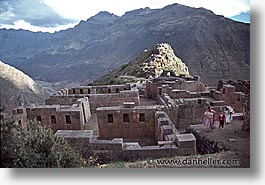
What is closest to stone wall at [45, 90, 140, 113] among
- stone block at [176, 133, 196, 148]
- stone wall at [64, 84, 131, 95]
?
stone wall at [64, 84, 131, 95]

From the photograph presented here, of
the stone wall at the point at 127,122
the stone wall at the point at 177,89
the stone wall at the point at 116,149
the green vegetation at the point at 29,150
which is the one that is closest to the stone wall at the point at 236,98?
the stone wall at the point at 116,149

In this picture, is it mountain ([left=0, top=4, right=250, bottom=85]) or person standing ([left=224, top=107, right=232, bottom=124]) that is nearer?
mountain ([left=0, top=4, right=250, bottom=85])

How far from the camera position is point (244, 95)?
5672mm

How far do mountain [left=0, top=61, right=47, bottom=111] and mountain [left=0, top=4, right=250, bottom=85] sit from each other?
0.51ft

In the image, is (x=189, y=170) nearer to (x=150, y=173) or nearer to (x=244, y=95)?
(x=150, y=173)

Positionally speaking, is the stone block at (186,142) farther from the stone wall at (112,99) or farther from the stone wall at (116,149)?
the stone wall at (112,99)

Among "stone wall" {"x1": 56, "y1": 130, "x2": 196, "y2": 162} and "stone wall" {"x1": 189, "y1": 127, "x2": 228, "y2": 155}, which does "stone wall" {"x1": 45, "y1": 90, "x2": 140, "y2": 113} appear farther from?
"stone wall" {"x1": 189, "y1": 127, "x2": 228, "y2": 155}

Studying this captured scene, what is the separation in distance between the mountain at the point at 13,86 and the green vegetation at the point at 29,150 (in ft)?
1.50

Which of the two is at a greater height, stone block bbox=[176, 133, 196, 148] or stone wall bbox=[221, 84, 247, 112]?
stone wall bbox=[221, 84, 247, 112]

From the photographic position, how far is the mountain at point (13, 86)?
531 centimetres

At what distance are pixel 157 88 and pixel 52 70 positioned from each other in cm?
567

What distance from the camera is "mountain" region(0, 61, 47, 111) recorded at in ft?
17.4

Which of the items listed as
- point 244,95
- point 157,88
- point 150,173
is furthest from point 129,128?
point 157,88

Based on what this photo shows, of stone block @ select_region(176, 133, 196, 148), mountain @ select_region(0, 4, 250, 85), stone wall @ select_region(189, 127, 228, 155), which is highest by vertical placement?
mountain @ select_region(0, 4, 250, 85)
